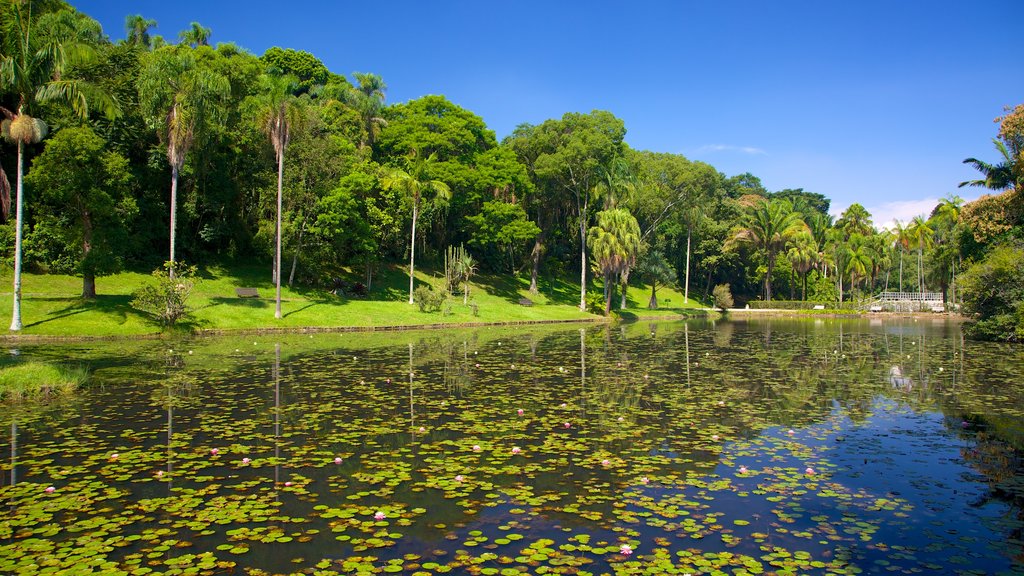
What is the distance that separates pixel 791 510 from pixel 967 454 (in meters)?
5.00

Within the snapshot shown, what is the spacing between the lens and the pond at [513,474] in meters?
6.71

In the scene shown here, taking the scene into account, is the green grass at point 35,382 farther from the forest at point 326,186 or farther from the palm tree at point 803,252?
the palm tree at point 803,252

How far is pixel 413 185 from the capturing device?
47438 mm

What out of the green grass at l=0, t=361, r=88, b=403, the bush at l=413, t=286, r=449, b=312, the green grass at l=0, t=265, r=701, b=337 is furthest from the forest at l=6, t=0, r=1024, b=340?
the green grass at l=0, t=361, r=88, b=403

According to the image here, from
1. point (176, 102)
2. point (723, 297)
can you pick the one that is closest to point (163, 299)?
point (176, 102)

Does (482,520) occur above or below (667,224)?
below

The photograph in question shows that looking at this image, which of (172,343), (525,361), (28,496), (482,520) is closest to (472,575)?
(482,520)

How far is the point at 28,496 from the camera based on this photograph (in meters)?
8.27

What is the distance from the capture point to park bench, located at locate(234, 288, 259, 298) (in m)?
40.6

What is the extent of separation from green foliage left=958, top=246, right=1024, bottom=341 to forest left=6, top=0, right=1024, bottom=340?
0.37 feet

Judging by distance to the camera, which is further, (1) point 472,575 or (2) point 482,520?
(2) point 482,520

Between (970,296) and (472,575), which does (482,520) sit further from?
(970,296)

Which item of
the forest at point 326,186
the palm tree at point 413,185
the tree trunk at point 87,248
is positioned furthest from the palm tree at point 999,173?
the tree trunk at point 87,248

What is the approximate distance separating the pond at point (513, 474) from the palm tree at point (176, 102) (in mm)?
19418
